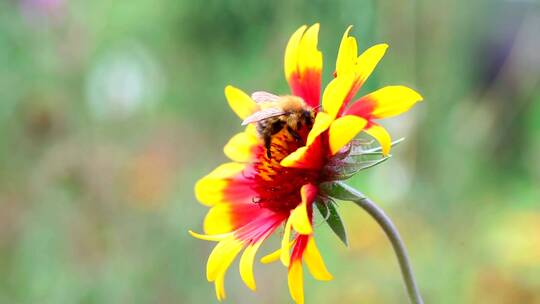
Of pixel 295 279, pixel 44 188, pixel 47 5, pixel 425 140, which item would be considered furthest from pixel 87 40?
pixel 295 279

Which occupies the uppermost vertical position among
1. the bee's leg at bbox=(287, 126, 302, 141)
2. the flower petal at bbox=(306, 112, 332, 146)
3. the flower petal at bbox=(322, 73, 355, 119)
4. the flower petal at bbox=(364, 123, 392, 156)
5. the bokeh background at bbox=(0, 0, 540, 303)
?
the flower petal at bbox=(322, 73, 355, 119)

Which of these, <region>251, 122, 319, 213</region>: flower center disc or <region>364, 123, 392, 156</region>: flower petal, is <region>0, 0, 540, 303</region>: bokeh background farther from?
<region>364, 123, 392, 156</region>: flower petal

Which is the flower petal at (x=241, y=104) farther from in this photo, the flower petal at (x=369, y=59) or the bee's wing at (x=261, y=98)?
the flower petal at (x=369, y=59)

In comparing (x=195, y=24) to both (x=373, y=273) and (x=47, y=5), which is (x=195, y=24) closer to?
(x=47, y=5)

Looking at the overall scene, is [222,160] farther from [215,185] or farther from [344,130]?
[344,130]

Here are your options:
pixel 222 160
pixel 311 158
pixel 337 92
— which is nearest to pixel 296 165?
pixel 311 158

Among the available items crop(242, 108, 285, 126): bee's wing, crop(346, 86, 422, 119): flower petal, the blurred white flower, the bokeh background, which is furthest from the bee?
the blurred white flower

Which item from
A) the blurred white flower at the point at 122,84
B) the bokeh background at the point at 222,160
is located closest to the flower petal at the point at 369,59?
the bokeh background at the point at 222,160
